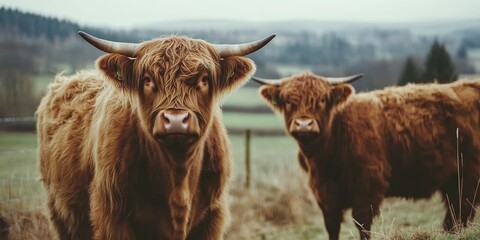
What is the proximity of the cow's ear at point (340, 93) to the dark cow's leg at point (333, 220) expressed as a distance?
117cm

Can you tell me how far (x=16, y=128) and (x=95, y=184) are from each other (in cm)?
390

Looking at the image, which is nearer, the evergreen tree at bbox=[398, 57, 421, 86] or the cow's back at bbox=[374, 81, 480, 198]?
the cow's back at bbox=[374, 81, 480, 198]

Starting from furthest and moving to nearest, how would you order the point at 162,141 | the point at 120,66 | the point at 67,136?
the point at 67,136 → the point at 120,66 → the point at 162,141

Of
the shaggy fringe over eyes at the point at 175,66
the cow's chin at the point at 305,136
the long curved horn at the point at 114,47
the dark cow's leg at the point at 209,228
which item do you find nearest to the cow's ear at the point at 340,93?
the cow's chin at the point at 305,136

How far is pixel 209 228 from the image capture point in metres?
3.46

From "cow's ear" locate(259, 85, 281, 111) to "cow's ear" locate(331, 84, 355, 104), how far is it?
0.65 metres

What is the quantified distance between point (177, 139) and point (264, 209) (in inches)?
191

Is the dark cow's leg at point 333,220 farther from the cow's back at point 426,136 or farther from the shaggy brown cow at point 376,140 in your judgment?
the cow's back at point 426,136

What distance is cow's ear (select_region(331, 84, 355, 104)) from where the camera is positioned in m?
5.59

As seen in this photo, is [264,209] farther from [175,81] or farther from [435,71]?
[435,71]

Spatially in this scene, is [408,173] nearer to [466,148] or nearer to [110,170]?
[466,148]

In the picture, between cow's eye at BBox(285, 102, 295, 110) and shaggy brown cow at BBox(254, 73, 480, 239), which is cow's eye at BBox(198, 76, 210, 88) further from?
cow's eye at BBox(285, 102, 295, 110)

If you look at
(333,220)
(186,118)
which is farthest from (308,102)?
(186,118)

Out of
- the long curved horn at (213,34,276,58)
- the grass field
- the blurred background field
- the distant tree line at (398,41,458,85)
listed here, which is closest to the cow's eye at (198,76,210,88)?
the long curved horn at (213,34,276,58)
